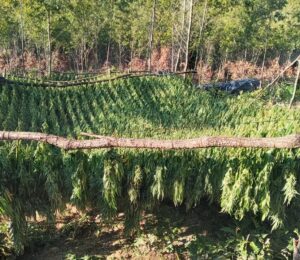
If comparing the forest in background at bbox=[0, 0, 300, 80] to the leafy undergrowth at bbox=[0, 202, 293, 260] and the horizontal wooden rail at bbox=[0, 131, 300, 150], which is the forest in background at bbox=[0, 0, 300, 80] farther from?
the horizontal wooden rail at bbox=[0, 131, 300, 150]

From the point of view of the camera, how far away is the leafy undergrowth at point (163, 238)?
17.2ft

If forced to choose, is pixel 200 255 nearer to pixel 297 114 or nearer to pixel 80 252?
pixel 80 252

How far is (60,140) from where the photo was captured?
4.71 m

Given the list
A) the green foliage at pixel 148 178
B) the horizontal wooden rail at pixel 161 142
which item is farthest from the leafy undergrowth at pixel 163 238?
the horizontal wooden rail at pixel 161 142

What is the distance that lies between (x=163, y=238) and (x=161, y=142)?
1744 mm

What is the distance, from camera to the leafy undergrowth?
5.23 meters

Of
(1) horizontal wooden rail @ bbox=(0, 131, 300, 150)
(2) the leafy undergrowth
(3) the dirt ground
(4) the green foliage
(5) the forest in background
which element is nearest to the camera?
(1) horizontal wooden rail @ bbox=(0, 131, 300, 150)

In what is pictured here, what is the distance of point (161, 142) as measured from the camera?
4547 mm

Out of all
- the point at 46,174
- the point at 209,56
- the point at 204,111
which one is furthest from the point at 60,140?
the point at 209,56

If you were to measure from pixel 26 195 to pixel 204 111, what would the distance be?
385 cm

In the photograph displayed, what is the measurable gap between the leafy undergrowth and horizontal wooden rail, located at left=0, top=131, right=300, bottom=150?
52.4 inches

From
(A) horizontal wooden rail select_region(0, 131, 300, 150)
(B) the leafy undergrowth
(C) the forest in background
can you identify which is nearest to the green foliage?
(A) horizontal wooden rail select_region(0, 131, 300, 150)

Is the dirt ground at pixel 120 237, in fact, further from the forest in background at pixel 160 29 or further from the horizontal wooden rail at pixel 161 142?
the forest in background at pixel 160 29

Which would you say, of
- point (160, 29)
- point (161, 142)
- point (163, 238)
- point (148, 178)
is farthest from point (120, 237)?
point (160, 29)
